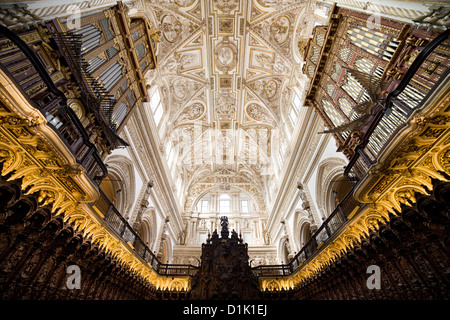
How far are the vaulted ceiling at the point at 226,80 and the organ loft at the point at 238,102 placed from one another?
0.13m

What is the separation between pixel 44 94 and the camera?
4.53m

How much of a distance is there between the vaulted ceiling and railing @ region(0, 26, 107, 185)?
9880 mm

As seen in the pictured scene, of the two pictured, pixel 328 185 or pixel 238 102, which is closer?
pixel 328 185

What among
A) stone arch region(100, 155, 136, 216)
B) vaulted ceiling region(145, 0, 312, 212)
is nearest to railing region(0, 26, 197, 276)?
stone arch region(100, 155, 136, 216)

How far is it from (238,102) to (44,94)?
15.5m

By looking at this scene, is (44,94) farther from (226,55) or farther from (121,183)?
(226,55)

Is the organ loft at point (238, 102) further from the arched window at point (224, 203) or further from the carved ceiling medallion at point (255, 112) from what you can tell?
the arched window at point (224, 203)

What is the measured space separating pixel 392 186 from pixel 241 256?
11362 mm

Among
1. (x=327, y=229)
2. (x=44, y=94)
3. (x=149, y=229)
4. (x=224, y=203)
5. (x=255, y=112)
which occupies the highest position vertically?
(x=255, y=112)

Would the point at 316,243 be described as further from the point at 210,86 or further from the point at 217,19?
the point at 217,19

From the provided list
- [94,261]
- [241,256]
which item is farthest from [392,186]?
[241,256]

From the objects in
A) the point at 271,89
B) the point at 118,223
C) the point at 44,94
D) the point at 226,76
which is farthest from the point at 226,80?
the point at 44,94

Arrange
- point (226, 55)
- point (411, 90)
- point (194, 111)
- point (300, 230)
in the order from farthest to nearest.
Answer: point (194, 111), point (226, 55), point (300, 230), point (411, 90)
